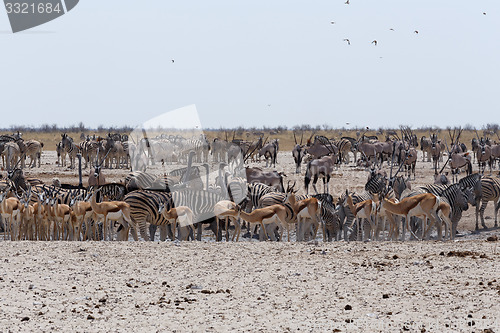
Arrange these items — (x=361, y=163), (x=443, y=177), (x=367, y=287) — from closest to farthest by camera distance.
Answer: (x=367, y=287) → (x=443, y=177) → (x=361, y=163)

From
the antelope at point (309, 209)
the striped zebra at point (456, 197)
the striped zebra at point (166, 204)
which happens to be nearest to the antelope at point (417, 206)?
the antelope at point (309, 209)

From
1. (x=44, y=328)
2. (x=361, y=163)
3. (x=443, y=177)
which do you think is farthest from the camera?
(x=361, y=163)

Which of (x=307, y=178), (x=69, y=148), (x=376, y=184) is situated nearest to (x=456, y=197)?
(x=376, y=184)

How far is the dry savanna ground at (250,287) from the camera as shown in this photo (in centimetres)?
724

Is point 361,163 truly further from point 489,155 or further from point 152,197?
point 152,197

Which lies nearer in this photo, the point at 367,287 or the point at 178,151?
the point at 367,287

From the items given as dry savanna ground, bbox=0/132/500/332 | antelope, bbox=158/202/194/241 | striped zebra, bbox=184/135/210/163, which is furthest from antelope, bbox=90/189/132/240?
striped zebra, bbox=184/135/210/163

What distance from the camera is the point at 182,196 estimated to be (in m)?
15.6

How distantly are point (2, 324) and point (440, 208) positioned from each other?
28.1 feet

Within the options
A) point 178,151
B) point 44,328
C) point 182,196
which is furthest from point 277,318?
point 178,151

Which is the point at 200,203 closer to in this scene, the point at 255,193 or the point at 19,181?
the point at 255,193

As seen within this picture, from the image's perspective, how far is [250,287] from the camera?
866cm

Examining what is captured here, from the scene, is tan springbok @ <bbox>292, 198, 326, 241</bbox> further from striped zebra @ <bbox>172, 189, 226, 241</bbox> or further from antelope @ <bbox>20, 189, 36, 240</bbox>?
antelope @ <bbox>20, 189, 36, 240</bbox>

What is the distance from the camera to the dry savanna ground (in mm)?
7242
